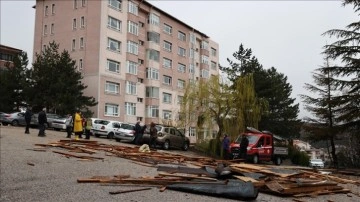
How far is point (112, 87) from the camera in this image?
162 ft

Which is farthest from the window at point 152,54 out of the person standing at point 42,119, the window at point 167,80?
the person standing at point 42,119

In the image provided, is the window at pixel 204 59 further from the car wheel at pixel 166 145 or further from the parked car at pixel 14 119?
the car wheel at pixel 166 145

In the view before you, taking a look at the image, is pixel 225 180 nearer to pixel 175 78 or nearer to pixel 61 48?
pixel 61 48

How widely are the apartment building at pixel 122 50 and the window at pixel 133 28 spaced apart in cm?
13

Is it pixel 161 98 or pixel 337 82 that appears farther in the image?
pixel 161 98

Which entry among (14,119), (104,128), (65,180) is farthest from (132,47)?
(65,180)

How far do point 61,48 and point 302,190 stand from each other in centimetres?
4663

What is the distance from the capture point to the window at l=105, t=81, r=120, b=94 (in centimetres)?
4859

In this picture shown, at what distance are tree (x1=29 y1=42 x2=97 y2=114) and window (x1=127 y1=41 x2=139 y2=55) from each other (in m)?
10.3

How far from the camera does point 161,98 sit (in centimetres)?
5991

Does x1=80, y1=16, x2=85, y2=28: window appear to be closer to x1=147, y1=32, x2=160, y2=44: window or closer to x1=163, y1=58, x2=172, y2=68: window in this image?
x1=147, y1=32, x2=160, y2=44: window

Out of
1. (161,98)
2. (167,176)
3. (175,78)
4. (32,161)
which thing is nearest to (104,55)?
(161,98)

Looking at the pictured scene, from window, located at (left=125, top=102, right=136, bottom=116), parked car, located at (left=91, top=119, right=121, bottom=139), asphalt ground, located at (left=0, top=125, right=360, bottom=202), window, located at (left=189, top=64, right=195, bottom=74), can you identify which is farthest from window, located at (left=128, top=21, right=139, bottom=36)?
asphalt ground, located at (left=0, top=125, right=360, bottom=202)

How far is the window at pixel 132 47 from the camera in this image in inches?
2101
